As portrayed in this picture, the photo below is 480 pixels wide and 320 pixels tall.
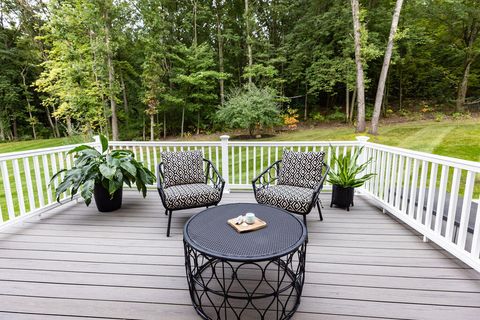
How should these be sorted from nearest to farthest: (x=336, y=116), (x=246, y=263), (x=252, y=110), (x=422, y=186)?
1. (x=246, y=263)
2. (x=422, y=186)
3. (x=252, y=110)
4. (x=336, y=116)

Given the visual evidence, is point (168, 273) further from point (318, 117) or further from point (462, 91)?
point (462, 91)

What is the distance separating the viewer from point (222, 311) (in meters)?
1.67

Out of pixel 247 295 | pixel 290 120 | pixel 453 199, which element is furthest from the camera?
pixel 290 120

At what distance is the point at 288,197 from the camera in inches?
111

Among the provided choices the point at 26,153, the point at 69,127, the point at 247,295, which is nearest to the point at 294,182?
the point at 247,295

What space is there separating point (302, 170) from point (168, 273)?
6.69 feet

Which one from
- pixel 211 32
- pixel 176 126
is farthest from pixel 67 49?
pixel 211 32

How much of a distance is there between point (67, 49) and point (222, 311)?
11958mm

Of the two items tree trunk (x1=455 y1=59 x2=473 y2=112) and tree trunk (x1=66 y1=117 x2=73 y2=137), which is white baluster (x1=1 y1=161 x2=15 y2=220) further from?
tree trunk (x1=455 y1=59 x2=473 y2=112)

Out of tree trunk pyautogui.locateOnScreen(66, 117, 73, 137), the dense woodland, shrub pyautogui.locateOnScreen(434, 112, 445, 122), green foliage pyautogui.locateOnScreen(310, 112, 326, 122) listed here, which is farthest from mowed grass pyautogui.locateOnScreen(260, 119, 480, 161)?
tree trunk pyautogui.locateOnScreen(66, 117, 73, 137)

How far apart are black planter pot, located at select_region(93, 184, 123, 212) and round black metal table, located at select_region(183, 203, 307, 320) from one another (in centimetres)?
192

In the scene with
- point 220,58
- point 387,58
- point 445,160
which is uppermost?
point 220,58

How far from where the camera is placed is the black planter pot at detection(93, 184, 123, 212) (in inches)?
133

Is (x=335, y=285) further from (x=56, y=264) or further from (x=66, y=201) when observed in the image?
(x=66, y=201)
